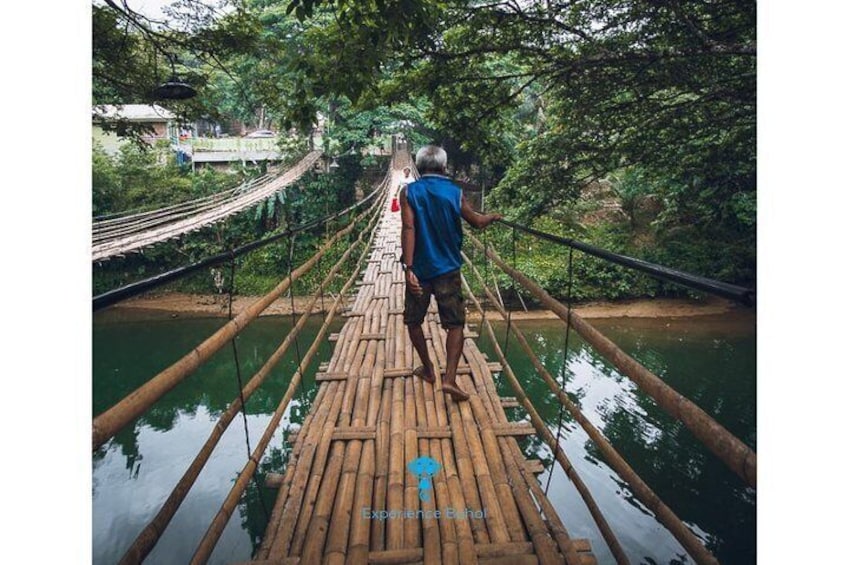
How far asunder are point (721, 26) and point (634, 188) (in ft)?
21.9

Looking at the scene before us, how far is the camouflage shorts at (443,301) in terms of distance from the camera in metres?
1.86

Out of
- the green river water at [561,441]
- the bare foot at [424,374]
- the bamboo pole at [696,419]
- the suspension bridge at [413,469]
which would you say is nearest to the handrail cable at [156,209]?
the green river water at [561,441]

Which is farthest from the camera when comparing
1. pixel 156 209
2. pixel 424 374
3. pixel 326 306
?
pixel 156 209

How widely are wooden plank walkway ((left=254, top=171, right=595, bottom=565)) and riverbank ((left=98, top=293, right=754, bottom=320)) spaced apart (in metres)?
6.51

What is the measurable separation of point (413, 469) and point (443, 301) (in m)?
0.67

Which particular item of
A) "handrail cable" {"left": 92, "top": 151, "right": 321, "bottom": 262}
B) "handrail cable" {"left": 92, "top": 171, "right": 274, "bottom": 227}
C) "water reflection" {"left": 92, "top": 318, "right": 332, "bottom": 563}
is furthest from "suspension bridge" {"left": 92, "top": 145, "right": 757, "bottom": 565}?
"handrail cable" {"left": 92, "top": 171, "right": 274, "bottom": 227}

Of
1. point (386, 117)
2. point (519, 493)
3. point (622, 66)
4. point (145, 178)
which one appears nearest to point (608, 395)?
point (622, 66)

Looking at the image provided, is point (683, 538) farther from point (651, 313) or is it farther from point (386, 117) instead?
point (386, 117)

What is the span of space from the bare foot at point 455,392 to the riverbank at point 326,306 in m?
6.61

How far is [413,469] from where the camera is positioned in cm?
147

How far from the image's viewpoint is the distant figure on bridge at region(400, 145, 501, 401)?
179 cm

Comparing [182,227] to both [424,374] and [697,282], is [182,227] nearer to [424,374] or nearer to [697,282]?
[424,374]

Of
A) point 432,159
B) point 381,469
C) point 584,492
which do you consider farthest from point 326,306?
point 584,492

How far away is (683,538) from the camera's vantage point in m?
0.91
